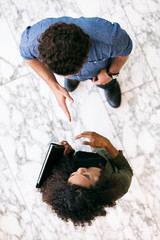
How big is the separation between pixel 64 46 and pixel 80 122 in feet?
3.52

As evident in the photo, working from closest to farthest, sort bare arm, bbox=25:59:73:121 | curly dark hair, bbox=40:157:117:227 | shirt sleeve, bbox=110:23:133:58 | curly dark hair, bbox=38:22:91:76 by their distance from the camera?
1. curly dark hair, bbox=38:22:91:76
2. shirt sleeve, bbox=110:23:133:58
3. curly dark hair, bbox=40:157:117:227
4. bare arm, bbox=25:59:73:121

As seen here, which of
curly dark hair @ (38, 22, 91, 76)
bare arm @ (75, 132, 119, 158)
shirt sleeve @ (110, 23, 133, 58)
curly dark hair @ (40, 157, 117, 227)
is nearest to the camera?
curly dark hair @ (38, 22, 91, 76)

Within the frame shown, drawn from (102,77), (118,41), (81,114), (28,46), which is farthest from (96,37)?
(81,114)

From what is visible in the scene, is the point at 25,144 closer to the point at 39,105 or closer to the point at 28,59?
the point at 39,105

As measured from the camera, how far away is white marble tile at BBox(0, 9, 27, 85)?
1969mm

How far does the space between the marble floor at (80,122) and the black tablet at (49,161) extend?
454 millimetres

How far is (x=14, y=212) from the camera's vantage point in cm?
199

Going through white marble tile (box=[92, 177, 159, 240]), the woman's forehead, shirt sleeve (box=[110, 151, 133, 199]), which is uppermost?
the woman's forehead

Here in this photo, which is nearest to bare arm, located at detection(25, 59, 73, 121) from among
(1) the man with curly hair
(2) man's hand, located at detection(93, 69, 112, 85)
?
(1) the man with curly hair

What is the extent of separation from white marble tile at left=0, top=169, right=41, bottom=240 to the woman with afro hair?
0.66 meters

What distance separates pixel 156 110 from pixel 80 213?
1102 millimetres

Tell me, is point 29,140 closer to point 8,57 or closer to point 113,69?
point 8,57

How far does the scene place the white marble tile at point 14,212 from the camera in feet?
6.48

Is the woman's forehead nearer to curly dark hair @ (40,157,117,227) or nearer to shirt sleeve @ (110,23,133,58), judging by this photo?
curly dark hair @ (40,157,117,227)
